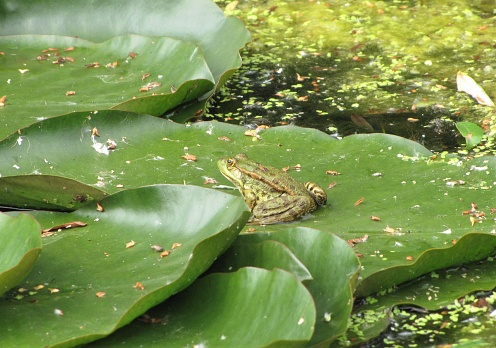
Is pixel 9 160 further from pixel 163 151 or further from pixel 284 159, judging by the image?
pixel 284 159

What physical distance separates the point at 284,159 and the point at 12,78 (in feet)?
4.12

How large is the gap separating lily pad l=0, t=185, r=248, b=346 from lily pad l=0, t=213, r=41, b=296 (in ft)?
0.39

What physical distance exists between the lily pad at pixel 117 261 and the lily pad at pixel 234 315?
7 centimetres

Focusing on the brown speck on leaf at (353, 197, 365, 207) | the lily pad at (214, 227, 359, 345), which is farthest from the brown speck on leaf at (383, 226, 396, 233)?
the lily pad at (214, 227, 359, 345)

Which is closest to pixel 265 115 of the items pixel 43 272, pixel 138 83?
pixel 138 83

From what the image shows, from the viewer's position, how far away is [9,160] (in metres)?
2.63

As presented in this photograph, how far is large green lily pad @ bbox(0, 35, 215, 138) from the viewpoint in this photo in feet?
10.2

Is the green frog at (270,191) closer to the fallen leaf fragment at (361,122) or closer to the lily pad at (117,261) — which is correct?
the lily pad at (117,261)

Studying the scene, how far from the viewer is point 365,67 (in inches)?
157

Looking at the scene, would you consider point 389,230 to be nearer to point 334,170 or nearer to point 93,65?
point 334,170

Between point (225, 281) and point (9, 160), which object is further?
point (9, 160)

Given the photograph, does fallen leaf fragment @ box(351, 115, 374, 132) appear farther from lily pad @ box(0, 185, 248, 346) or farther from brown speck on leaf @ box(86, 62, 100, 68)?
lily pad @ box(0, 185, 248, 346)

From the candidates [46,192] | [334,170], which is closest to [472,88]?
[334,170]

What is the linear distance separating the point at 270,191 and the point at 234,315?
0.94m
